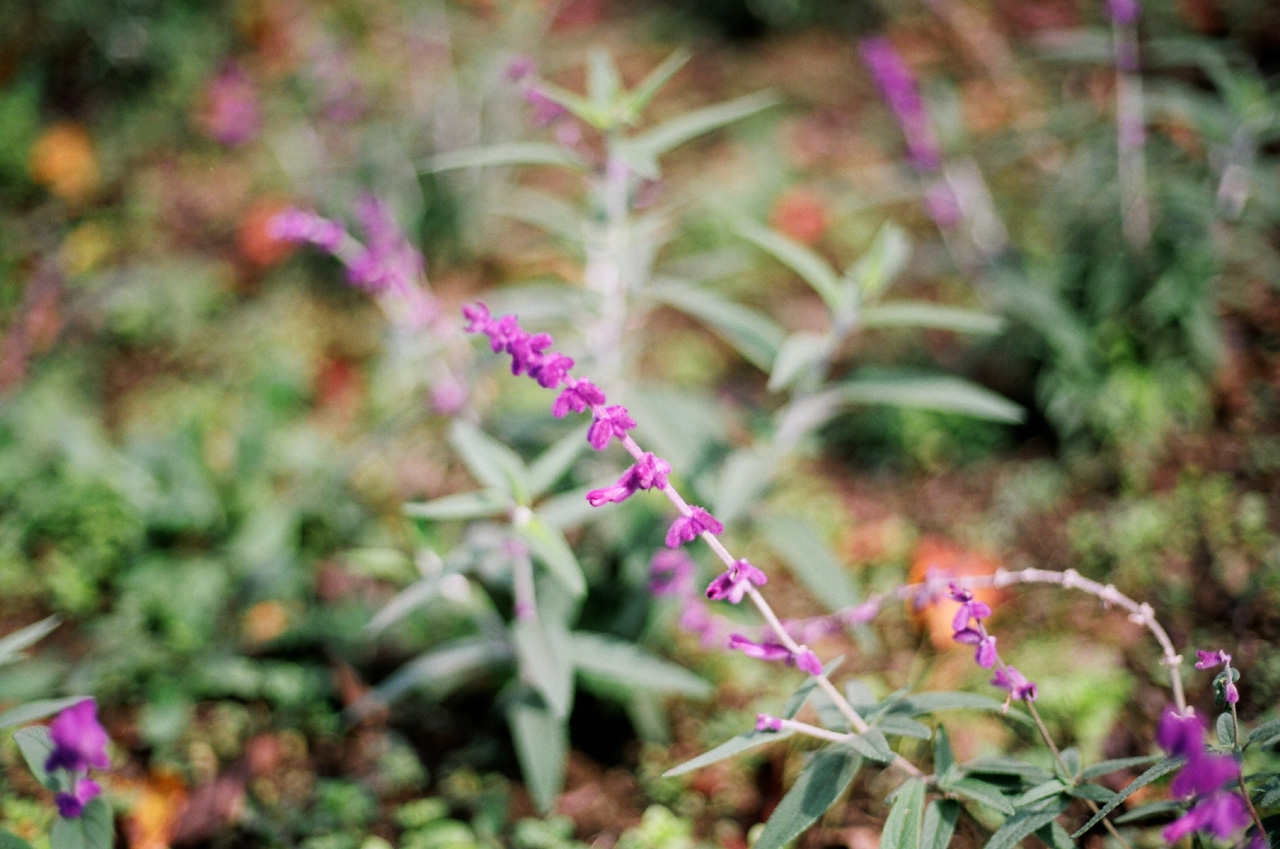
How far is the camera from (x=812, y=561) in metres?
1.98

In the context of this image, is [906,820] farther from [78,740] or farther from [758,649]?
[78,740]

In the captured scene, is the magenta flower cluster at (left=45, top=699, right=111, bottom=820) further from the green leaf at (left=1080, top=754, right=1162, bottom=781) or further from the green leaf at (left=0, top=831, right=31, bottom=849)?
the green leaf at (left=1080, top=754, right=1162, bottom=781)

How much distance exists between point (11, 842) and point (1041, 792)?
64.7 inches

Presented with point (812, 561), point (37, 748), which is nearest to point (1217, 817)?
point (812, 561)

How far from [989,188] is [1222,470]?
1809 mm

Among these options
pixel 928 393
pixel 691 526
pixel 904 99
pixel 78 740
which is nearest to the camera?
pixel 78 740

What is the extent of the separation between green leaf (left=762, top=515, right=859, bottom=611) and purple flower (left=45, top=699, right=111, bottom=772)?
144 centimetres

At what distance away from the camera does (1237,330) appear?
305 cm

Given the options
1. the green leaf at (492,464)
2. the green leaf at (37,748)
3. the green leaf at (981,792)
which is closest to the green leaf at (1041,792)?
the green leaf at (981,792)

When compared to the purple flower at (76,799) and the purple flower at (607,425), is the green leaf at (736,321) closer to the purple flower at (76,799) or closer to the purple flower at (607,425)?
the purple flower at (607,425)

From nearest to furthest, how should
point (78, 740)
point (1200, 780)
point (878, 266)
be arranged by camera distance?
point (1200, 780), point (78, 740), point (878, 266)

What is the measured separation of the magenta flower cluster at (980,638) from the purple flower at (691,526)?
1.38 ft

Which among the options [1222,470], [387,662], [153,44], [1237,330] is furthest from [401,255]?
[153,44]

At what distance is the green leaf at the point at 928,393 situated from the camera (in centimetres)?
189
